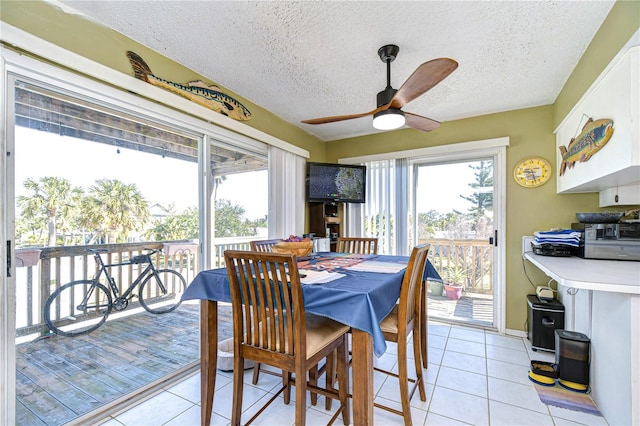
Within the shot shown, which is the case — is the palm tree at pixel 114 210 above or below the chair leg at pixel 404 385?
above

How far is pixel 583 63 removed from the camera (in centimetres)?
206

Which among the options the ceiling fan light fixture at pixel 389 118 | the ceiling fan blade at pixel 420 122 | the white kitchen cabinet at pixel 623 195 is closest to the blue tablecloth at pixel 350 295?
the ceiling fan light fixture at pixel 389 118

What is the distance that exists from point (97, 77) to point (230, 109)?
42.8 inches

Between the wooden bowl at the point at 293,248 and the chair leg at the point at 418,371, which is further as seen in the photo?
the wooden bowl at the point at 293,248

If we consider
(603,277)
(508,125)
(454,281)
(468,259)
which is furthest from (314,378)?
(508,125)

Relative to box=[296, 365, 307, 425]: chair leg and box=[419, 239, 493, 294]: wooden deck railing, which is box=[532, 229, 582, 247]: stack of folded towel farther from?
box=[296, 365, 307, 425]: chair leg

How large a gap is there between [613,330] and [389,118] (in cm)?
184

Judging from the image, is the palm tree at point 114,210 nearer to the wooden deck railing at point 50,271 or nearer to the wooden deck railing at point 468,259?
the wooden deck railing at point 50,271

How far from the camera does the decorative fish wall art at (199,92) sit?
1973 mm

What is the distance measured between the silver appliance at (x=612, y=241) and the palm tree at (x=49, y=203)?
11.9ft

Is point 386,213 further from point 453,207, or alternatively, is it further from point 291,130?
point 291,130

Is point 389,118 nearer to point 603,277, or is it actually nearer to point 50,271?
point 603,277

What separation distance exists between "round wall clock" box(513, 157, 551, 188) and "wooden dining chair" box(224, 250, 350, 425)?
2.68m

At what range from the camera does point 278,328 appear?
4.59 feet
